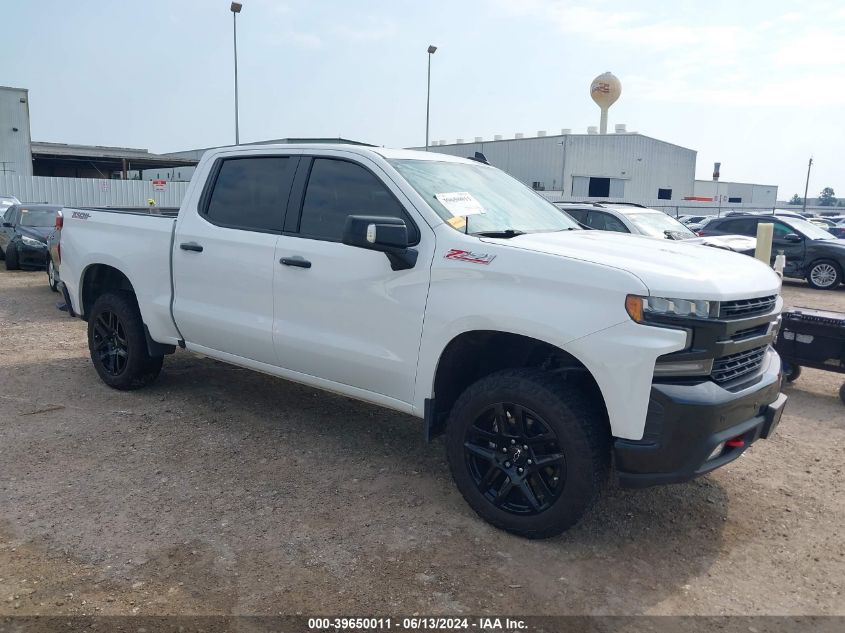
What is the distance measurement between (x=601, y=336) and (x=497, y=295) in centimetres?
58

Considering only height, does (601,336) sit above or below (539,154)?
below

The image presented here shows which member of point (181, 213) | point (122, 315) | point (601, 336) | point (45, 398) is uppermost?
point (181, 213)

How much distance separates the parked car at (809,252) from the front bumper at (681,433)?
44.0 feet

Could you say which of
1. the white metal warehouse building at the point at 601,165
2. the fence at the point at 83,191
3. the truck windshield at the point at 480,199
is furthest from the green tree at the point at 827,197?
the truck windshield at the point at 480,199

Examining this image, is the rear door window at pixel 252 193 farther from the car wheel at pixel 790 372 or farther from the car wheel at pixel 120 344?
the car wheel at pixel 790 372

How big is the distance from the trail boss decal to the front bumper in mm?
1023

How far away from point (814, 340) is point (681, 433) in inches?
150

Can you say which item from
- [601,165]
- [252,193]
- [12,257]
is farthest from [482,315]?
[601,165]

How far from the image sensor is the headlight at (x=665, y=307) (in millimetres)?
3141

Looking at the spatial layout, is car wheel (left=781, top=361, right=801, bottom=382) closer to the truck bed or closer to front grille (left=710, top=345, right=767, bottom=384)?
front grille (left=710, top=345, right=767, bottom=384)

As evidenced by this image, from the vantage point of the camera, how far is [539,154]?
44875 mm

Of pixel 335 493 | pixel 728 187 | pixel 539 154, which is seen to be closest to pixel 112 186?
pixel 539 154

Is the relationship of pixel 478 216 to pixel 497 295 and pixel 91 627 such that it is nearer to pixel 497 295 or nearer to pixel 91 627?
pixel 497 295

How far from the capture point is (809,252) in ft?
49.4
